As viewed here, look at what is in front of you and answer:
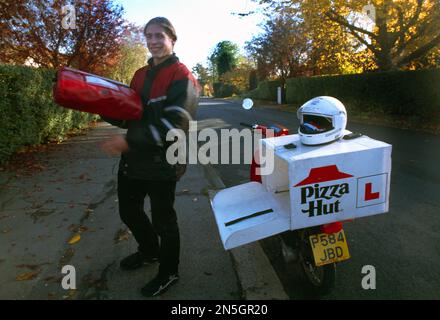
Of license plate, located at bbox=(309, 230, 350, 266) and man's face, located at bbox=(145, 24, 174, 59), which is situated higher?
man's face, located at bbox=(145, 24, 174, 59)

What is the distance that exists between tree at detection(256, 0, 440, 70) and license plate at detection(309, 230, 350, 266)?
1311 centimetres

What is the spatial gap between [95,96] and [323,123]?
1697 millimetres

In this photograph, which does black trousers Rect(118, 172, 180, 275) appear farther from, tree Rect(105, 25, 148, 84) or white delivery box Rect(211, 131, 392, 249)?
tree Rect(105, 25, 148, 84)

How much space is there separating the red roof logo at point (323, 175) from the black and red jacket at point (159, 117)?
909 millimetres

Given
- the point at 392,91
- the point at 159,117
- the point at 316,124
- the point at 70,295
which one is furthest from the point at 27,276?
the point at 392,91

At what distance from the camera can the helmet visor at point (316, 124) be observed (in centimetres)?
267

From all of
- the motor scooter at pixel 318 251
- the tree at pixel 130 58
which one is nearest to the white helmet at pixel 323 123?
the motor scooter at pixel 318 251

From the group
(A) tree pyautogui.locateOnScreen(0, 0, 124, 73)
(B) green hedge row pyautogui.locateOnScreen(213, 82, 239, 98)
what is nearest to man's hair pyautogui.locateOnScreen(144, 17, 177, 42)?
(A) tree pyautogui.locateOnScreen(0, 0, 124, 73)

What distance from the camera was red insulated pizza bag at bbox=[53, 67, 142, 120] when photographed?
7.53 ft

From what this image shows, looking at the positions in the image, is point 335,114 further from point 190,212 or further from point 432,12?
point 432,12

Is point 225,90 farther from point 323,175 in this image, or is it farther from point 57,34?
point 323,175

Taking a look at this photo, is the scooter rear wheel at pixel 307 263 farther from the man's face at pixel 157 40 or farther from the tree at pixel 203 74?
the tree at pixel 203 74

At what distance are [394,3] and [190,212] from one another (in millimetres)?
12689

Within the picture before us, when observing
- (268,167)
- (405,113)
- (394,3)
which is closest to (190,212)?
(268,167)
